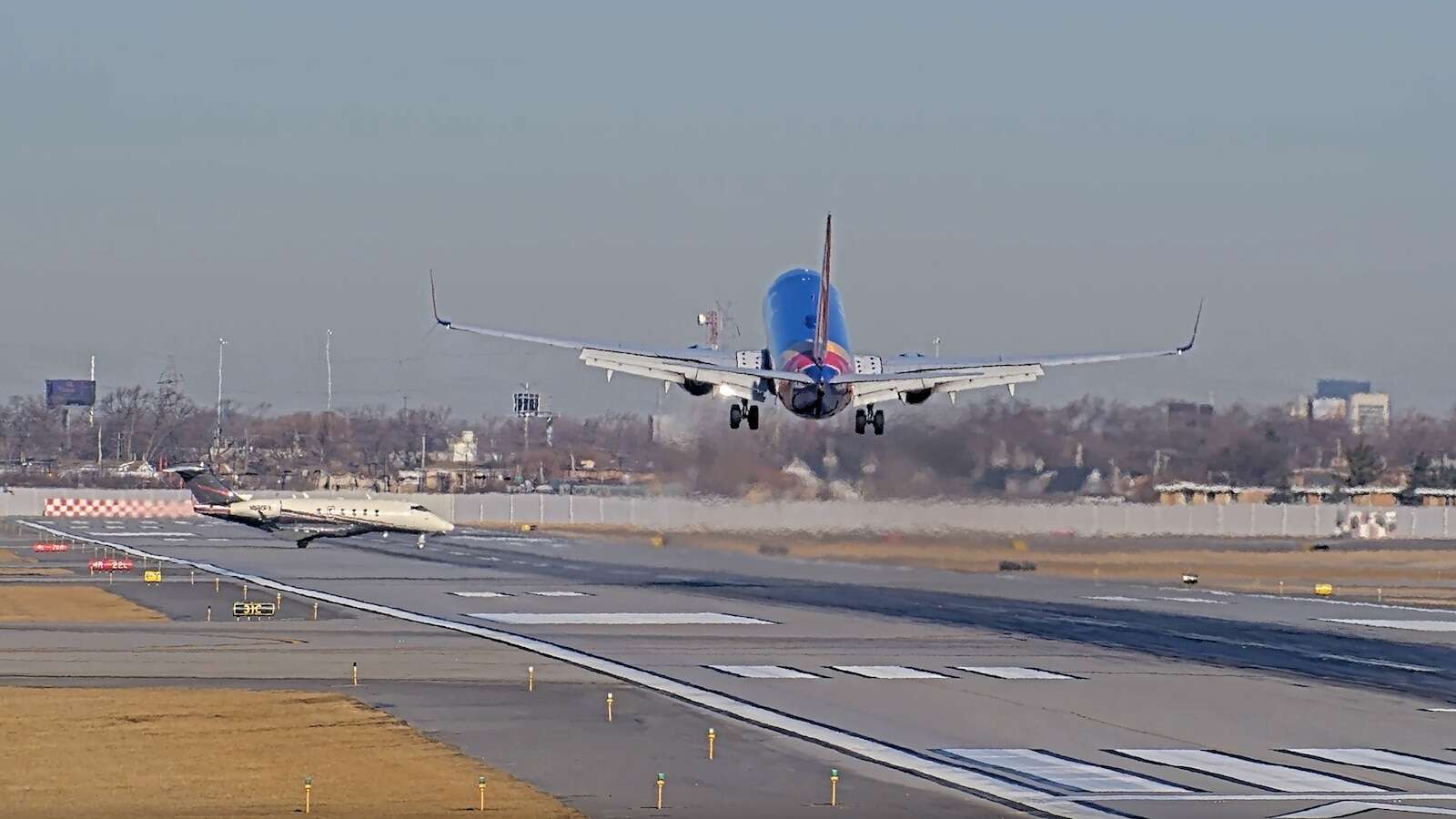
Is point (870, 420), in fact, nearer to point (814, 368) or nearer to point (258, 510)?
point (814, 368)

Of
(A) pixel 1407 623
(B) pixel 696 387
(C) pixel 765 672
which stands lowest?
(C) pixel 765 672

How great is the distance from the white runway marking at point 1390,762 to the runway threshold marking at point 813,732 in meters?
6.37

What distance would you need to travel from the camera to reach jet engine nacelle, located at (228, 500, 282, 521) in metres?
113

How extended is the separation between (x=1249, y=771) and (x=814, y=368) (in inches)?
1279

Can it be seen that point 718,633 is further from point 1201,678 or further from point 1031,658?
point 1201,678

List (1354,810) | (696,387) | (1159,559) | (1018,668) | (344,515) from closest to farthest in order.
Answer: (1354,810) → (1018,668) → (696,387) → (1159,559) → (344,515)

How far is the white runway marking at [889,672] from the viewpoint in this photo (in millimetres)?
44469

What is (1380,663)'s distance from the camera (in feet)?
163

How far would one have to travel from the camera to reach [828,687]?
4178cm

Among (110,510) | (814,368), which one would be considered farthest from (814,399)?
(110,510)

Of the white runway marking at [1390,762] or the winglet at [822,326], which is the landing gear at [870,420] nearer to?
the winglet at [822,326]

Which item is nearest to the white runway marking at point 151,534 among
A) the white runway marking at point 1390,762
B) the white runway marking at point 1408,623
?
the white runway marking at point 1408,623

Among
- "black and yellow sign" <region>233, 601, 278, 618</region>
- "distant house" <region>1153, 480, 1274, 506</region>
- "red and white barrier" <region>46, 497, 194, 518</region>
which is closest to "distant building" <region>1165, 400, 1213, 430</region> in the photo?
"distant house" <region>1153, 480, 1274, 506</region>

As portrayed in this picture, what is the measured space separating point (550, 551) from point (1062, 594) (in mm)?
38609
